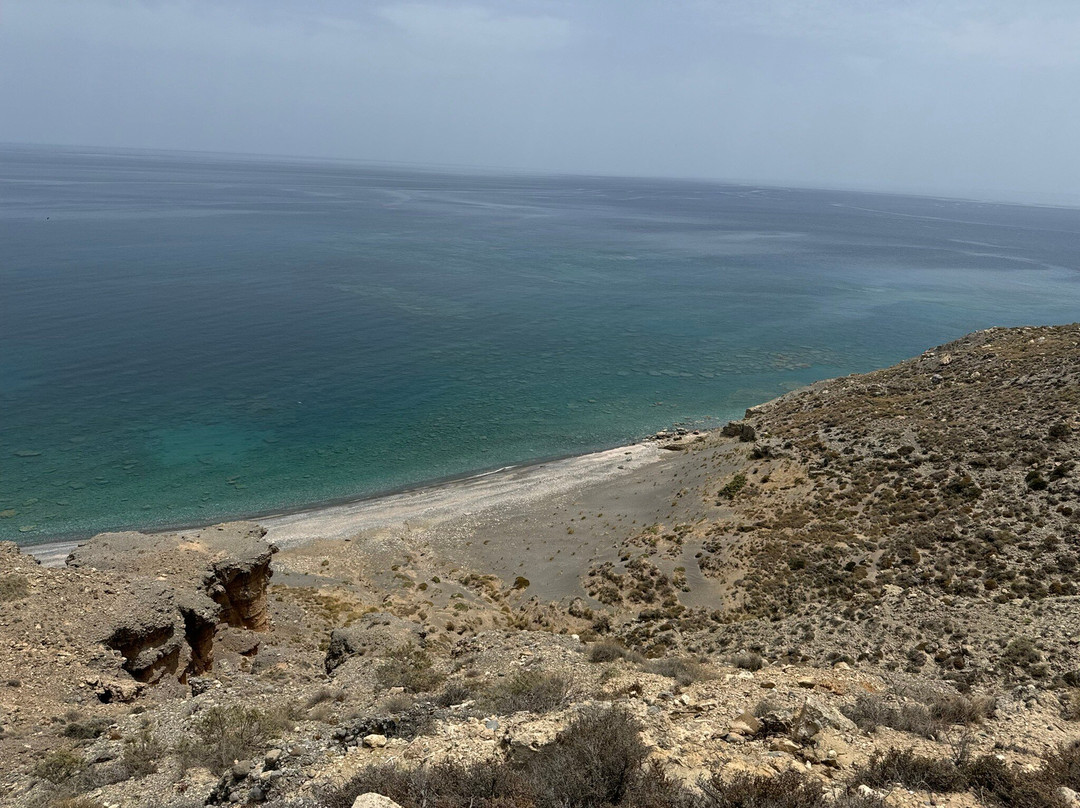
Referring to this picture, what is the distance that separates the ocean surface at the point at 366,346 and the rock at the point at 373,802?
113ft

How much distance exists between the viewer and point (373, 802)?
334 inches

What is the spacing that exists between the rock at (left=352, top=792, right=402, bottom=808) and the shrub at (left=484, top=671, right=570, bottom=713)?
14.1ft

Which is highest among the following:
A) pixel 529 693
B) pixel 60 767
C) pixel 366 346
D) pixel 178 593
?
pixel 529 693

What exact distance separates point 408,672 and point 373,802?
875 cm

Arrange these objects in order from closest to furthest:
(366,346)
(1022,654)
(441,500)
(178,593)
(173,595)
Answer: (1022,654), (173,595), (178,593), (441,500), (366,346)

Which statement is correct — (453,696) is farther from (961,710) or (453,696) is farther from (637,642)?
(961,710)

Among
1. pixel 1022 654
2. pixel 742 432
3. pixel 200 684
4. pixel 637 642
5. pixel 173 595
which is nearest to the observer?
pixel 200 684

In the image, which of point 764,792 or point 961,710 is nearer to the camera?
point 764,792

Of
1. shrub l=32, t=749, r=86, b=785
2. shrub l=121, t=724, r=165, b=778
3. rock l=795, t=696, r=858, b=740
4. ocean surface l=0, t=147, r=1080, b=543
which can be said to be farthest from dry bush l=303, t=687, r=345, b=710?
ocean surface l=0, t=147, r=1080, b=543

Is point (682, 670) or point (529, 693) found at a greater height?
point (529, 693)

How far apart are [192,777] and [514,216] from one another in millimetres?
194836

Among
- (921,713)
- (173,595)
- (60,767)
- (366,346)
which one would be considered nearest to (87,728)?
(60,767)

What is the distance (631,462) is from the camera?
151 feet

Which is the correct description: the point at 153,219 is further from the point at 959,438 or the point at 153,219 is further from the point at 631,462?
the point at 959,438
